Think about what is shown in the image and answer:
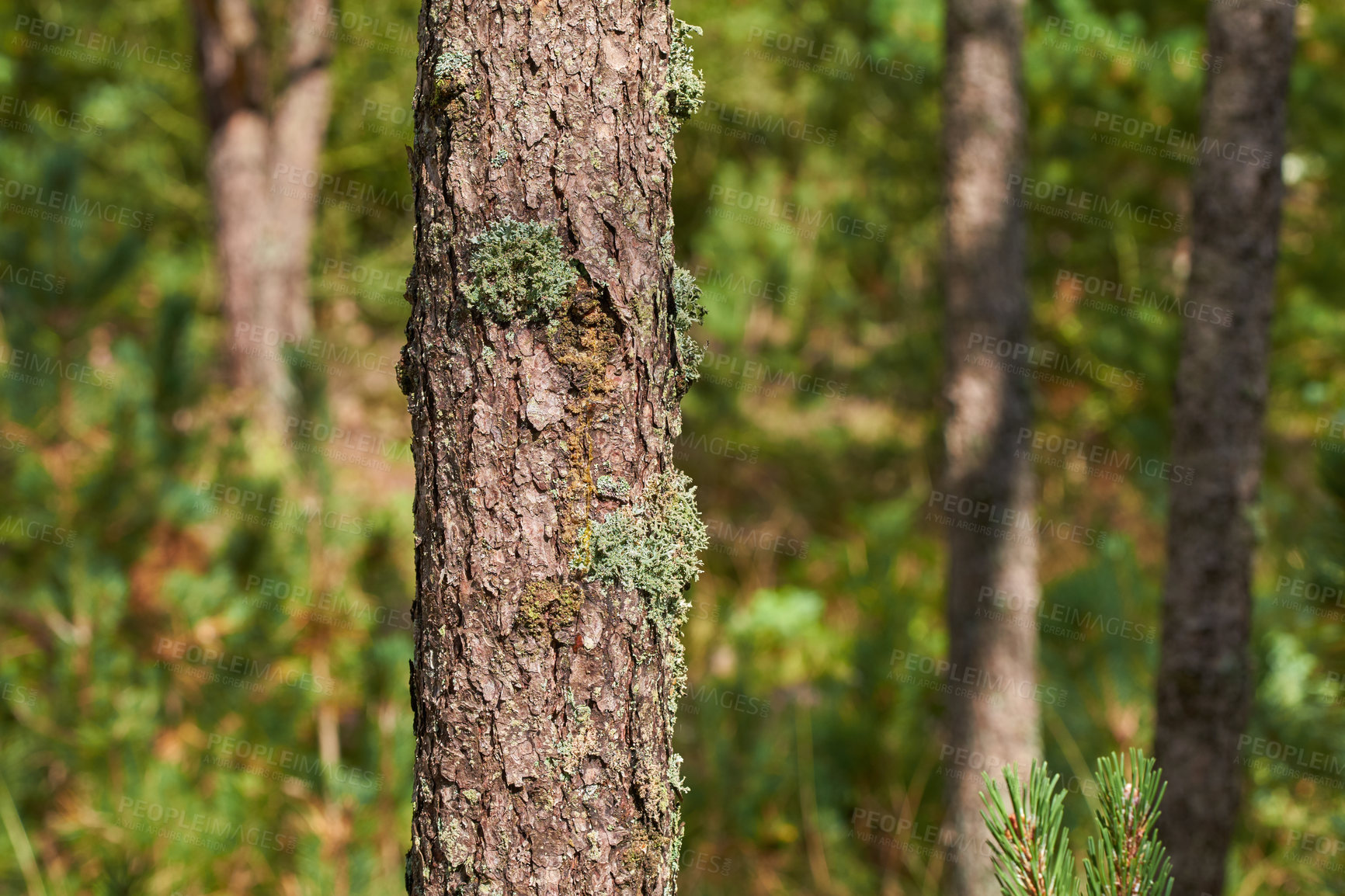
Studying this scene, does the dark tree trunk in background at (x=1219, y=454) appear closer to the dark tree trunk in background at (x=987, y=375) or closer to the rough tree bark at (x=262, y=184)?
the dark tree trunk in background at (x=987, y=375)

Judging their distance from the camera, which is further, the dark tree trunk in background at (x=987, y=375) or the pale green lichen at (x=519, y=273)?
the dark tree trunk in background at (x=987, y=375)

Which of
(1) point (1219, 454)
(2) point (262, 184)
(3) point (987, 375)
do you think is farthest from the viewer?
(2) point (262, 184)

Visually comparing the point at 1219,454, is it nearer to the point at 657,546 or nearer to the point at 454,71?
the point at 657,546

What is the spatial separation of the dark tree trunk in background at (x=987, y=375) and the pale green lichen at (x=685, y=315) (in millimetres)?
2051

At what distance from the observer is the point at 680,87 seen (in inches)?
50.2

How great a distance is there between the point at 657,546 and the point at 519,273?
1.26 ft

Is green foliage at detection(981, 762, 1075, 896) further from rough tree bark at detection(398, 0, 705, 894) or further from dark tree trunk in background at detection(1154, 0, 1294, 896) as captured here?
dark tree trunk in background at detection(1154, 0, 1294, 896)

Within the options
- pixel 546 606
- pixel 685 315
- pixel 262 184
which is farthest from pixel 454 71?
pixel 262 184

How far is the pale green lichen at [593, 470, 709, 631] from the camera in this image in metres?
1.22

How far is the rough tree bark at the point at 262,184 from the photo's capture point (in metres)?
6.12

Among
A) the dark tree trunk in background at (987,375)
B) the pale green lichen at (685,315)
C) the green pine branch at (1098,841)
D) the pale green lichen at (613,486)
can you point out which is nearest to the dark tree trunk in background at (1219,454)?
the dark tree trunk in background at (987,375)

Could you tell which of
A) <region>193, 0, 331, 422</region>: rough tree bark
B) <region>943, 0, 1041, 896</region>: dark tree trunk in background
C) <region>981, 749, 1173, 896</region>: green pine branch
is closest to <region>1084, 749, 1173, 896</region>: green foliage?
<region>981, 749, 1173, 896</region>: green pine branch

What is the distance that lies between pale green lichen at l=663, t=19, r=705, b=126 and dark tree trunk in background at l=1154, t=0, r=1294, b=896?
156cm

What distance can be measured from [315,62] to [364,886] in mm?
5248
